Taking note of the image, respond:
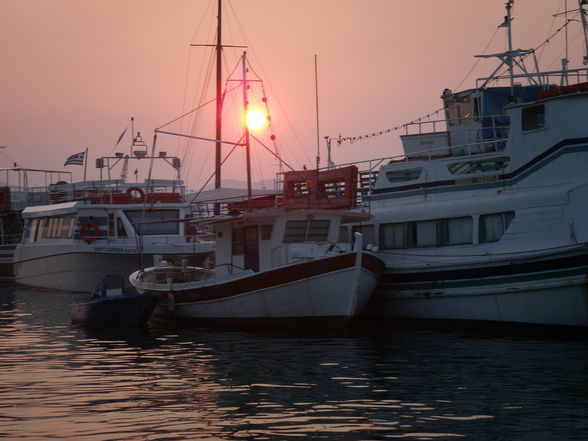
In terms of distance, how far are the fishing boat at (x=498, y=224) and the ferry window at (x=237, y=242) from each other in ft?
12.4

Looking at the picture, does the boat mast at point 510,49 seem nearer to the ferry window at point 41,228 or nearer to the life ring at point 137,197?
the life ring at point 137,197

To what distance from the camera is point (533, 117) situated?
86.0 ft

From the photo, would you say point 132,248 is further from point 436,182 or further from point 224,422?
point 224,422

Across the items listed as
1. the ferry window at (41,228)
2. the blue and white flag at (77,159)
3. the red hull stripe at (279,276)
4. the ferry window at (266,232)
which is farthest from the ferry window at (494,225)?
the blue and white flag at (77,159)

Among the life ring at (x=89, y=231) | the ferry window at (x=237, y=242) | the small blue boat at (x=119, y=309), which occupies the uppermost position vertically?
→ the life ring at (x=89, y=231)

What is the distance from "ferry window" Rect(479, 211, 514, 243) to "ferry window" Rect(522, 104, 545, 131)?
2.60 metres

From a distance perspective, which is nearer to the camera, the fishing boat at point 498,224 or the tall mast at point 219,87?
the fishing boat at point 498,224

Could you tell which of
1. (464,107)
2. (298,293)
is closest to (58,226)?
(464,107)

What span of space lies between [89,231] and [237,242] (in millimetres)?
17160

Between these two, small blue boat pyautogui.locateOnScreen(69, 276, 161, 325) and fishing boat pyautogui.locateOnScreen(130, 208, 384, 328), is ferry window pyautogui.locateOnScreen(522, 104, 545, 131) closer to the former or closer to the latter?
fishing boat pyautogui.locateOnScreen(130, 208, 384, 328)

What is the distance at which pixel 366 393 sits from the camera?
1625 centimetres

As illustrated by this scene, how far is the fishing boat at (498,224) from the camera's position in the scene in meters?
24.3

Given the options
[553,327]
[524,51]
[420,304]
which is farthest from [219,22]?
[553,327]

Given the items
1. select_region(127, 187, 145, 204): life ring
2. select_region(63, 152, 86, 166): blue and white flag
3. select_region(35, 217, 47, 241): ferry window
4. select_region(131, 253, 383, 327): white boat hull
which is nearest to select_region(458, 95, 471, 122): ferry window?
select_region(131, 253, 383, 327): white boat hull
